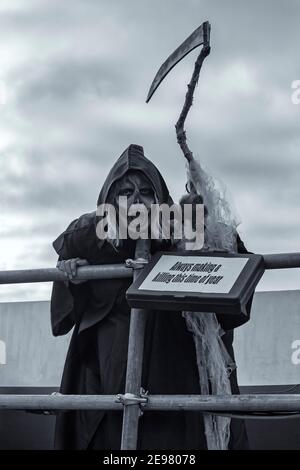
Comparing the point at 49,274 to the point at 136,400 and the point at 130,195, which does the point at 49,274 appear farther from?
the point at 136,400

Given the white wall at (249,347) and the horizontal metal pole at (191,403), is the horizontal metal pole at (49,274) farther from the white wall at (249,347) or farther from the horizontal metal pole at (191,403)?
the white wall at (249,347)

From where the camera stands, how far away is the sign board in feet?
8.25

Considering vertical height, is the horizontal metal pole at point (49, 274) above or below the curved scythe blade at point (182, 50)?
below

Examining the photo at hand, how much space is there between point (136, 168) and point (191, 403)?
0.95m

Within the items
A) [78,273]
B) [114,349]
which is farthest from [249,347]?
[78,273]

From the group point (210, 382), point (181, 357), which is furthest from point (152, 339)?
point (210, 382)

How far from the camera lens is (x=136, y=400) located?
258 centimetres

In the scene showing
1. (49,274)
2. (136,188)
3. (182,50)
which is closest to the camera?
(182,50)

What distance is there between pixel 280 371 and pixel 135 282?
248 centimetres

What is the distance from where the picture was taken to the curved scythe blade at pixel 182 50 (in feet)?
8.73

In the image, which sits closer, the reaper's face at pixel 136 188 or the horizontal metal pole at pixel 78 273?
the horizontal metal pole at pixel 78 273

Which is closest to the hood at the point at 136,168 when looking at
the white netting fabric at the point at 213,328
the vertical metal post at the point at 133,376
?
the white netting fabric at the point at 213,328

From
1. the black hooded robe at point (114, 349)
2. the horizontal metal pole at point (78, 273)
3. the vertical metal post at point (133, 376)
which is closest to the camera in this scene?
the vertical metal post at point (133, 376)
